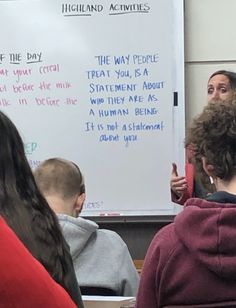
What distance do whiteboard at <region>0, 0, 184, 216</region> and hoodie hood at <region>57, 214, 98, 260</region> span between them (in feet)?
4.82

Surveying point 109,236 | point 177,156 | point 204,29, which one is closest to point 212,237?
point 109,236

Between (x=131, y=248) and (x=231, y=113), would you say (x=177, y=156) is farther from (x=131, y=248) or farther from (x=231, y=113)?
(x=231, y=113)

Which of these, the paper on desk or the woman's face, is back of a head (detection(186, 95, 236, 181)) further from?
the woman's face

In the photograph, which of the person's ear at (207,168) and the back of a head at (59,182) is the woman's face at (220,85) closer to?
the back of a head at (59,182)

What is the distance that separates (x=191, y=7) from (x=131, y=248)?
1.38 metres

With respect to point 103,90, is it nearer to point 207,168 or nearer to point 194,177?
point 194,177

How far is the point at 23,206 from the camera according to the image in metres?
1.34

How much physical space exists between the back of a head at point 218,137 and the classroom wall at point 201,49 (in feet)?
6.60

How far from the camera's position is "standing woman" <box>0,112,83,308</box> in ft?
4.31

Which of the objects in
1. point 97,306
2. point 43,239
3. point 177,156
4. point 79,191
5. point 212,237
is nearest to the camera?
point 43,239

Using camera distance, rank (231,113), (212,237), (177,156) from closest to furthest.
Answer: (212,237) < (231,113) < (177,156)

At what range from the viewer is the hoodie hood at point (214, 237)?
1.46m

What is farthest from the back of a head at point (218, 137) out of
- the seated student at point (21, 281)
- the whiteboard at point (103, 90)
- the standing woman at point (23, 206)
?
the whiteboard at point (103, 90)

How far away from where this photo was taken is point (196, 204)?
5.03ft
